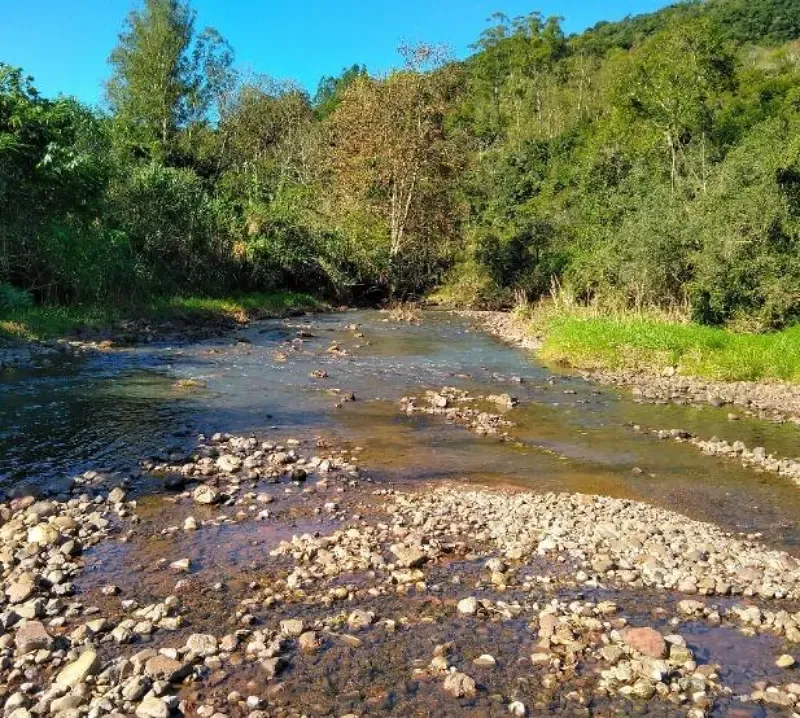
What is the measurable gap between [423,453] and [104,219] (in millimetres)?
23615

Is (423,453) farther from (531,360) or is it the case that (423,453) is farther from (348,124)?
(348,124)

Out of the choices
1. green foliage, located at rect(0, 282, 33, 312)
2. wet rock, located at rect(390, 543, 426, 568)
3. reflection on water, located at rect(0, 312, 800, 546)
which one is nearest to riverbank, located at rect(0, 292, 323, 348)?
green foliage, located at rect(0, 282, 33, 312)

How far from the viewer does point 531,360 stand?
24.4 meters

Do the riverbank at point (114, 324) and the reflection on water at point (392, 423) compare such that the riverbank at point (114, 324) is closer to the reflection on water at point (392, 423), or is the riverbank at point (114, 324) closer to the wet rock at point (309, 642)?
the reflection on water at point (392, 423)

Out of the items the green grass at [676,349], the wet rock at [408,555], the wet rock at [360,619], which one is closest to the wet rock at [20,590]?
the wet rock at [360,619]

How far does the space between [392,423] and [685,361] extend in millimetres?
10806

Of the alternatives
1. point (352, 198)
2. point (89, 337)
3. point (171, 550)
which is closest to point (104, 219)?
point (89, 337)

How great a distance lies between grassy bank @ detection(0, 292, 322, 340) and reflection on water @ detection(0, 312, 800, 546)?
3.06m

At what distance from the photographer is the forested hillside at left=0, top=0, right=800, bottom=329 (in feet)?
85.6

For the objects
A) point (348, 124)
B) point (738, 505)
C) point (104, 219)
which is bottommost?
point (738, 505)

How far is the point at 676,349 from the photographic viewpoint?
72.7 feet

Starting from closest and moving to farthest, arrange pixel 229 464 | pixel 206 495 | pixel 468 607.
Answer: pixel 468 607 < pixel 206 495 < pixel 229 464

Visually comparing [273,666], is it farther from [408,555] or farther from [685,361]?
[685,361]

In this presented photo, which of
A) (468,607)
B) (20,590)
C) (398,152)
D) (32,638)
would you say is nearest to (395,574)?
(468,607)
